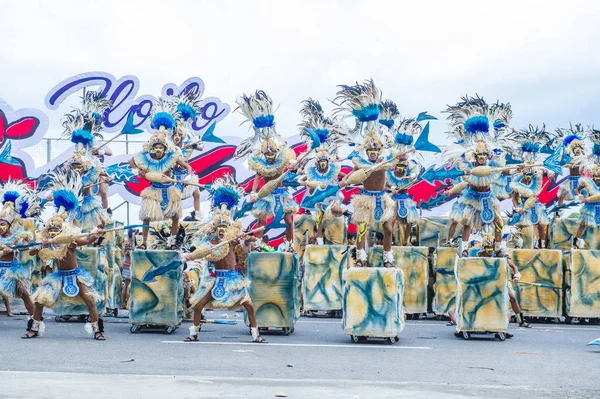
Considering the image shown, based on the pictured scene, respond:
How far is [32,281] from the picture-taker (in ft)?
49.0

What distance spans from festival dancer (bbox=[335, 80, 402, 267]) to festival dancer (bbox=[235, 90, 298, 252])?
1455 mm

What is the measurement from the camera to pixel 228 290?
435 inches

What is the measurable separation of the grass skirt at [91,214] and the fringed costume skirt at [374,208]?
4.30 m

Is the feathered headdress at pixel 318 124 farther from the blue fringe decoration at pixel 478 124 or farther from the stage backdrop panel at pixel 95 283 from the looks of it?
the stage backdrop panel at pixel 95 283

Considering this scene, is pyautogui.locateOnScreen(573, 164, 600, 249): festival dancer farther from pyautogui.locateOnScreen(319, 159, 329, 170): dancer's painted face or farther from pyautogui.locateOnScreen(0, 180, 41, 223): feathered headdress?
pyautogui.locateOnScreen(0, 180, 41, 223): feathered headdress

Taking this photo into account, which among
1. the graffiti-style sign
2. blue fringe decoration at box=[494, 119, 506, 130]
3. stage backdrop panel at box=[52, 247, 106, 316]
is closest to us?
stage backdrop panel at box=[52, 247, 106, 316]

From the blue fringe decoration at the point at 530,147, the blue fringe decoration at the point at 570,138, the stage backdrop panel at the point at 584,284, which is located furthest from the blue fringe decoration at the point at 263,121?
the blue fringe decoration at the point at 570,138

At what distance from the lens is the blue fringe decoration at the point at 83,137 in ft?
46.7

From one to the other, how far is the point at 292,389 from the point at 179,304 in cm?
501

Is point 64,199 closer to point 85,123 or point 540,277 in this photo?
point 85,123

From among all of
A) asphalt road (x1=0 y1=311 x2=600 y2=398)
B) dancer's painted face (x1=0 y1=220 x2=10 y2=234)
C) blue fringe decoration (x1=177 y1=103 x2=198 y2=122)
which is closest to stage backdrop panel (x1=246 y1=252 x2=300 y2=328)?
asphalt road (x1=0 y1=311 x2=600 y2=398)

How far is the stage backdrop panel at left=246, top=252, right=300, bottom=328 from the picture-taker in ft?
39.7

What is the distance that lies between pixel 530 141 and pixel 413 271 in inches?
139

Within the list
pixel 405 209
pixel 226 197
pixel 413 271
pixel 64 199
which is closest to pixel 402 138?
pixel 405 209
